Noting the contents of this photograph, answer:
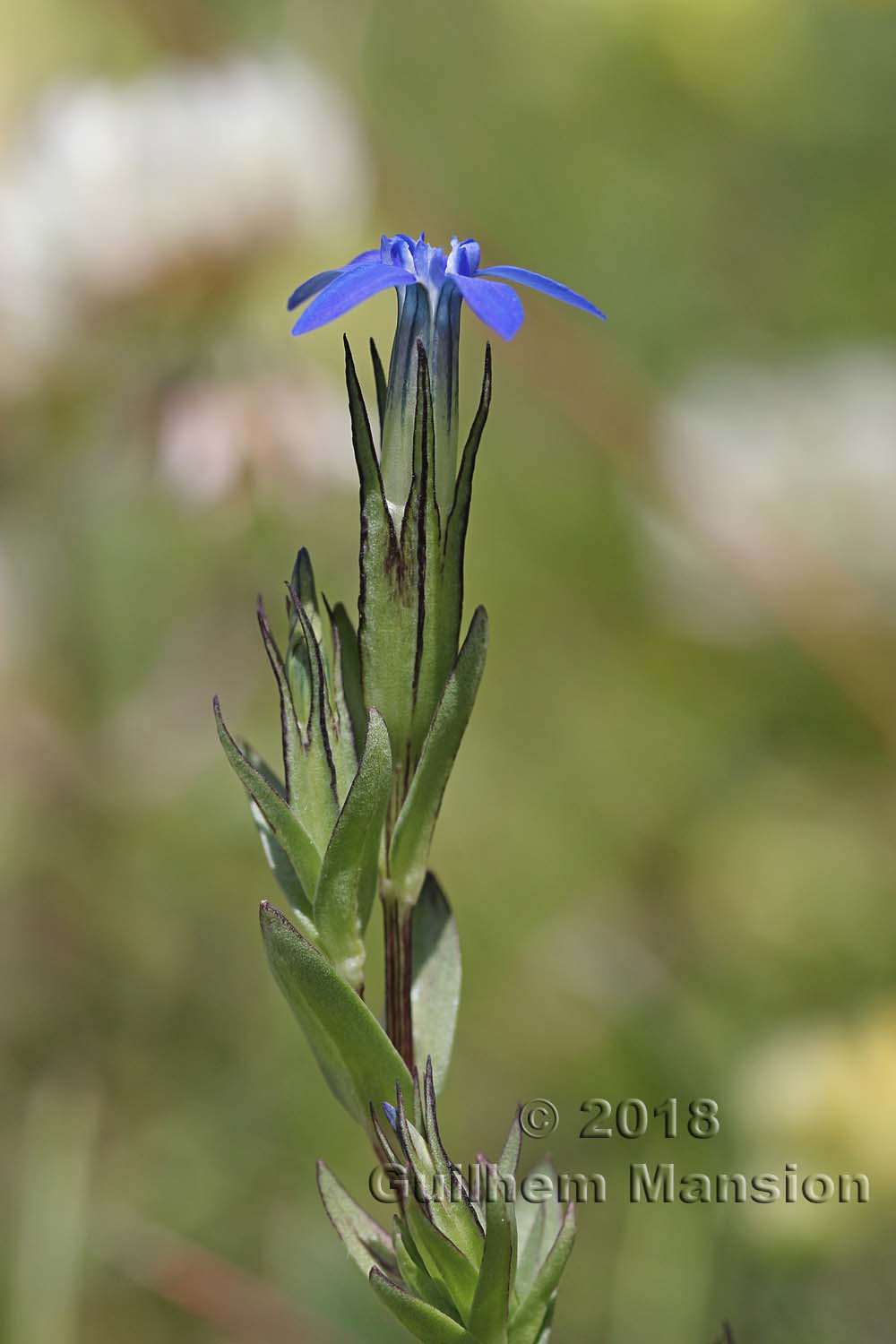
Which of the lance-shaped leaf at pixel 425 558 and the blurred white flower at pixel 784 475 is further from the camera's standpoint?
the blurred white flower at pixel 784 475

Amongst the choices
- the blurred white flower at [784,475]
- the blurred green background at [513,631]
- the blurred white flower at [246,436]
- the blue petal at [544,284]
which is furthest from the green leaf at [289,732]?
the blurred white flower at [784,475]

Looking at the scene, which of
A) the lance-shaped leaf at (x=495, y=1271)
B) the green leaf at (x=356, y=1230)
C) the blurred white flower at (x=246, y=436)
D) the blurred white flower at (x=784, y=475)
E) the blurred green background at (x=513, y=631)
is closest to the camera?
the lance-shaped leaf at (x=495, y=1271)

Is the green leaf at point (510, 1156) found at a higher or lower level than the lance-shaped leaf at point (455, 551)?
lower

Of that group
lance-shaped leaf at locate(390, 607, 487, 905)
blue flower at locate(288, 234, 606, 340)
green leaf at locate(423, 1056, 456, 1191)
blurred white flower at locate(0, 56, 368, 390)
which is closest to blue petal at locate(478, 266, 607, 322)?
blue flower at locate(288, 234, 606, 340)

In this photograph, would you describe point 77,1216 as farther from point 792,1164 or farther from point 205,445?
point 205,445

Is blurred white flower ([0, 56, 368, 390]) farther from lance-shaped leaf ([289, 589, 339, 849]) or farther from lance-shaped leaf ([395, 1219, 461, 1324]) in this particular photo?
lance-shaped leaf ([395, 1219, 461, 1324])

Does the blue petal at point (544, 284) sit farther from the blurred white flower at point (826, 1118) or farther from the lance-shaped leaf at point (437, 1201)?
the blurred white flower at point (826, 1118)

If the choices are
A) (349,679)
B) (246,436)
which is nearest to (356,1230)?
(349,679)
